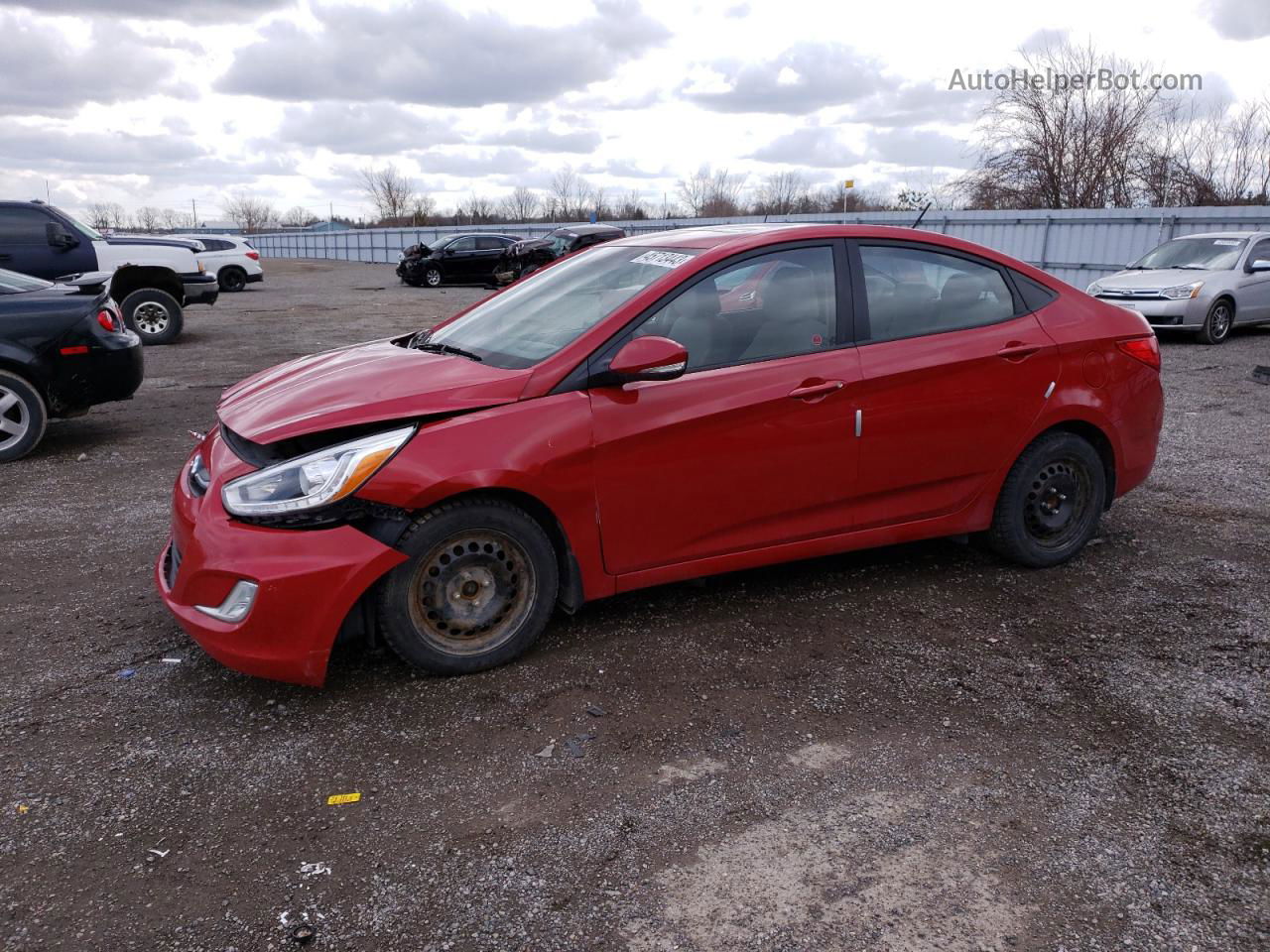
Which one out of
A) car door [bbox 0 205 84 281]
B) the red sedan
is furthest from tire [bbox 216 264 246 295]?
the red sedan

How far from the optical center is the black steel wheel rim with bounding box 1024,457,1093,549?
474 centimetres

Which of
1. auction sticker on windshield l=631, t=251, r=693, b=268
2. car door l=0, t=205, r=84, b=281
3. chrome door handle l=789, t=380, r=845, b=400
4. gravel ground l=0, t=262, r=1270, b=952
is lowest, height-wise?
gravel ground l=0, t=262, r=1270, b=952

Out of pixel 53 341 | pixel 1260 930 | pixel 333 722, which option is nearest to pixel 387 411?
pixel 333 722

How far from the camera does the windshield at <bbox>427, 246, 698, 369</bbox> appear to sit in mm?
3982

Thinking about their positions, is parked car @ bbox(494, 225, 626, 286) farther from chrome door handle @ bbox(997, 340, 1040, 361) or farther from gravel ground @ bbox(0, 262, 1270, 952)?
gravel ground @ bbox(0, 262, 1270, 952)

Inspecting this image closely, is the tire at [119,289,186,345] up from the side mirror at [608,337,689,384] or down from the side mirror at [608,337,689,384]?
down

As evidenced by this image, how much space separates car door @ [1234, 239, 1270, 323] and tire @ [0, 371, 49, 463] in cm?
1463

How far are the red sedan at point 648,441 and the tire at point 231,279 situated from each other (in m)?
24.8

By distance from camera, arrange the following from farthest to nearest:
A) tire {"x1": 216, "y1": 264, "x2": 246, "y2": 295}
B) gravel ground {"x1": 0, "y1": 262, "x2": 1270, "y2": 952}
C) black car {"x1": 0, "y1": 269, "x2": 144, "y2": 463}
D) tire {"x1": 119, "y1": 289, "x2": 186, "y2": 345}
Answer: tire {"x1": 216, "y1": 264, "x2": 246, "y2": 295}, tire {"x1": 119, "y1": 289, "x2": 186, "y2": 345}, black car {"x1": 0, "y1": 269, "x2": 144, "y2": 463}, gravel ground {"x1": 0, "y1": 262, "x2": 1270, "y2": 952}

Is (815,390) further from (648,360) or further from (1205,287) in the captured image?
(1205,287)

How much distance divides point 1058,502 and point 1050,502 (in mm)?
50

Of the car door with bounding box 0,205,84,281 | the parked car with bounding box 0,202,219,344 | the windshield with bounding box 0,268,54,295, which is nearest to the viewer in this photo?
the windshield with bounding box 0,268,54,295

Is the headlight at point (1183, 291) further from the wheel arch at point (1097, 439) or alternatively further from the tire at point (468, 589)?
the tire at point (468, 589)

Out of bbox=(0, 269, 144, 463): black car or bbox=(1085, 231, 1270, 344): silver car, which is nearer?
bbox=(0, 269, 144, 463): black car
